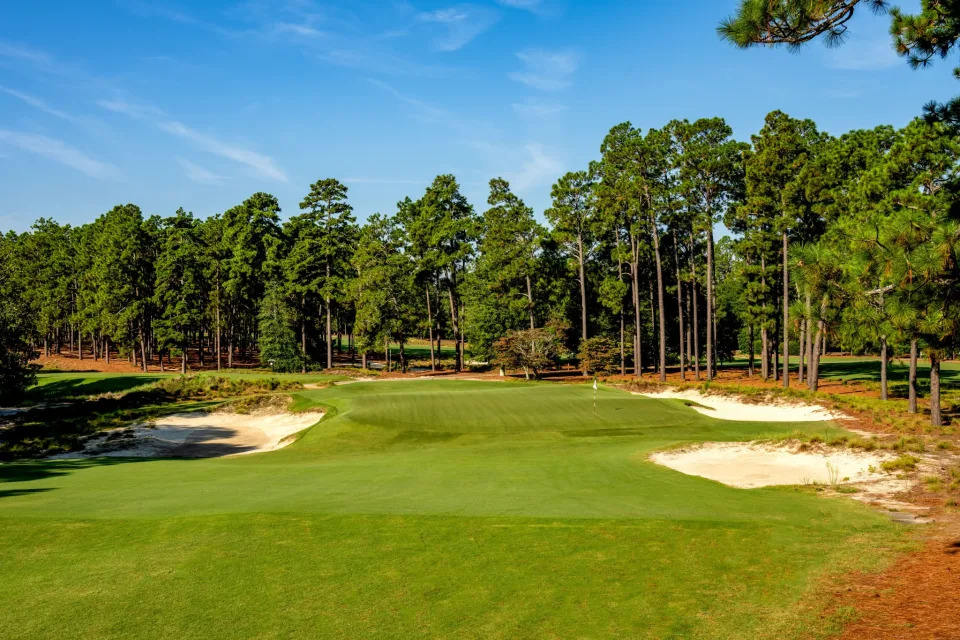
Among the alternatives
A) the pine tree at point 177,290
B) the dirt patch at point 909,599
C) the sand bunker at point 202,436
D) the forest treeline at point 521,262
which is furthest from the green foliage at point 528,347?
the dirt patch at point 909,599

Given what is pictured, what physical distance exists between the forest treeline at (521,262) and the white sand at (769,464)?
14.7m

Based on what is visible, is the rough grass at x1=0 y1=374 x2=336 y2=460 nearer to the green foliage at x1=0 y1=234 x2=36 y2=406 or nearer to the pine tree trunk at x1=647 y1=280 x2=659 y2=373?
the green foliage at x1=0 y1=234 x2=36 y2=406

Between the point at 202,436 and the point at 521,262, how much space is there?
3506cm

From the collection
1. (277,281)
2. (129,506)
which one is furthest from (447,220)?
(129,506)

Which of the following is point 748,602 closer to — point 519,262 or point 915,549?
point 915,549

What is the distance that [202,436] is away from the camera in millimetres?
32156

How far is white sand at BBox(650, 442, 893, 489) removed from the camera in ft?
57.3

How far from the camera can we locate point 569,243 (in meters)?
61.5

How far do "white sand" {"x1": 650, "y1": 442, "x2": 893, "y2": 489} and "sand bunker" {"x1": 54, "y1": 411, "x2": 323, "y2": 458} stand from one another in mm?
18056

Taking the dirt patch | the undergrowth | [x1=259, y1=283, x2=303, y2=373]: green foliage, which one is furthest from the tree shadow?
[x1=259, y1=283, x2=303, y2=373]: green foliage

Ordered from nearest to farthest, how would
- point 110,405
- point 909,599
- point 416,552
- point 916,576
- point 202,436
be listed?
1. point 909,599
2. point 916,576
3. point 416,552
4. point 202,436
5. point 110,405

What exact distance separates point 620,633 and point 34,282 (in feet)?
312

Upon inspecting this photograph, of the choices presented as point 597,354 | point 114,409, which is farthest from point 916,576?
point 597,354

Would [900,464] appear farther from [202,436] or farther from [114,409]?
[114,409]
